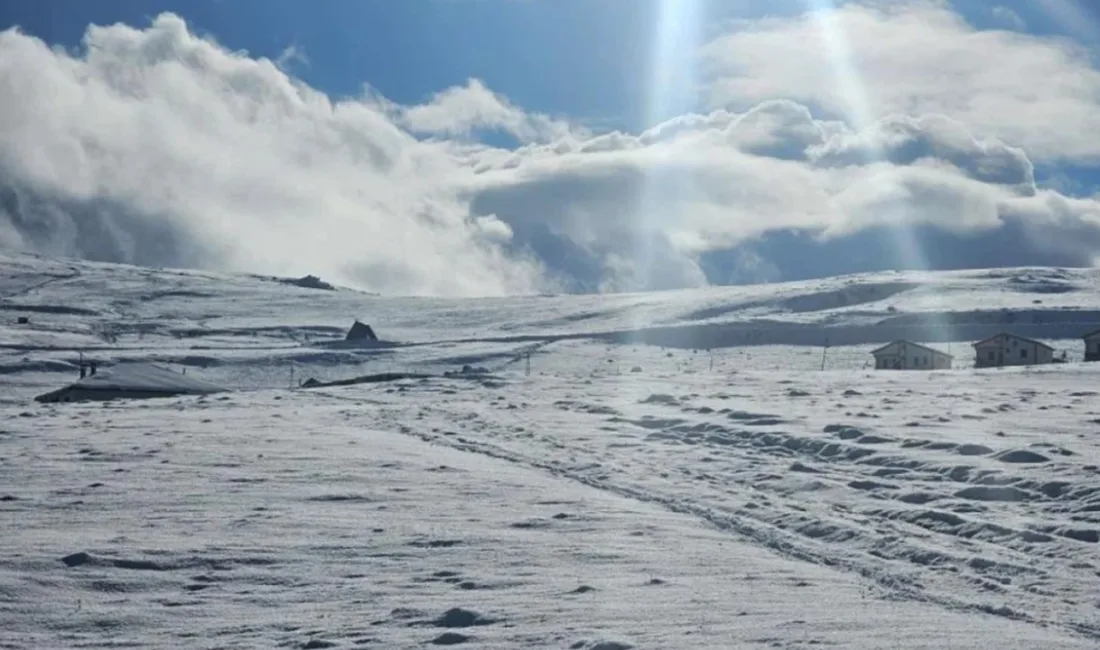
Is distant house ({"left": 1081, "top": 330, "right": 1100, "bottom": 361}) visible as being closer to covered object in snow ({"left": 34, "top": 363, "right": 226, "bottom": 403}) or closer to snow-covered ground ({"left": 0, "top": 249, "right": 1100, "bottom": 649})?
snow-covered ground ({"left": 0, "top": 249, "right": 1100, "bottom": 649})

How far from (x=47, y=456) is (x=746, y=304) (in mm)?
130959

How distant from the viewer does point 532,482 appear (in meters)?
18.9

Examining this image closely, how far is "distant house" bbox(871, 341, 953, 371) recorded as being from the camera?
245 feet

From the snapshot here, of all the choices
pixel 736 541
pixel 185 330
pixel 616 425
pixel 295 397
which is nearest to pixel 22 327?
pixel 185 330

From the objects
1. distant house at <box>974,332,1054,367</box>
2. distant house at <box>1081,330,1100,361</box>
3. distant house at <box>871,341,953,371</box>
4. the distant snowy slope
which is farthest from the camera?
the distant snowy slope

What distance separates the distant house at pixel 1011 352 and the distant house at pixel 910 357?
6.72 feet

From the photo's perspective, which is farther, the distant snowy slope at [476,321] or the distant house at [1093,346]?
the distant snowy slope at [476,321]

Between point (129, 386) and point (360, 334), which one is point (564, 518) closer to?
point (129, 386)

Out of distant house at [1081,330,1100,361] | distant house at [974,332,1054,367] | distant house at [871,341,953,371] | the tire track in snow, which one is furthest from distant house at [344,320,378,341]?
the tire track in snow

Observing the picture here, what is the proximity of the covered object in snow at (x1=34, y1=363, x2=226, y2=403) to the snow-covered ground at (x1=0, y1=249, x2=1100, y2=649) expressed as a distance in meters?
9.22

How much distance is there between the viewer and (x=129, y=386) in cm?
4912

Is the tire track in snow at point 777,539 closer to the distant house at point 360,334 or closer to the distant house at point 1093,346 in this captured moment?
the distant house at point 1093,346

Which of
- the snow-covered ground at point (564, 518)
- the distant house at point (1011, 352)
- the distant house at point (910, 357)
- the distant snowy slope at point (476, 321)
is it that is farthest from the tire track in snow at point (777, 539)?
the distant house at point (910, 357)

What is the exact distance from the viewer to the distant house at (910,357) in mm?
74750
